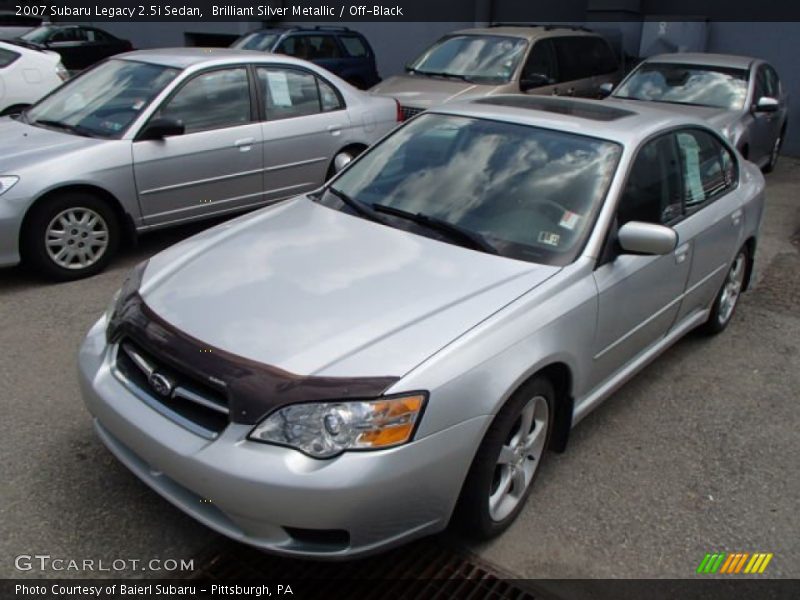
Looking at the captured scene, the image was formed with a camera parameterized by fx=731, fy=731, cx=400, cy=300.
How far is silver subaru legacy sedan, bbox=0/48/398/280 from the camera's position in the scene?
16.7 ft

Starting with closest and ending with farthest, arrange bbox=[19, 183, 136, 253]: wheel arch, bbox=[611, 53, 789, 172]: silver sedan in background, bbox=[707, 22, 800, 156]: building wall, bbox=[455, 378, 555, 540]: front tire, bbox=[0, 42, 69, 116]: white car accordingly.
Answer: bbox=[455, 378, 555, 540]: front tire
bbox=[19, 183, 136, 253]: wheel arch
bbox=[611, 53, 789, 172]: silver sedan in background
bbox=[0, 42, 69, 116]: white car
bbox=[707, 22, 800, 156]: building wall

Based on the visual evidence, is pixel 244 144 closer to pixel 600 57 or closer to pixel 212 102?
pixel 212 102

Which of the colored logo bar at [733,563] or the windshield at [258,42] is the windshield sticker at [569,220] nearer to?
the colored logo bar at [733,563]

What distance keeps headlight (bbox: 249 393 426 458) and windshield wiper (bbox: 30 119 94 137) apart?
3.99 metres

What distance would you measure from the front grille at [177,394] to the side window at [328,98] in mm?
4435

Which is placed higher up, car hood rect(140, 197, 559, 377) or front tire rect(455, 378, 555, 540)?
car hood rect(140, 197, 559, 377)

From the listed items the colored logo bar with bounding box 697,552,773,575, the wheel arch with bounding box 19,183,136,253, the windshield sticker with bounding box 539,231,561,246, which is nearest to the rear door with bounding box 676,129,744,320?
→ the windshield sticker with bounding box 539,231,561,246

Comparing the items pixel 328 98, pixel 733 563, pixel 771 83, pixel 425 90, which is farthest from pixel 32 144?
pixel 771 83

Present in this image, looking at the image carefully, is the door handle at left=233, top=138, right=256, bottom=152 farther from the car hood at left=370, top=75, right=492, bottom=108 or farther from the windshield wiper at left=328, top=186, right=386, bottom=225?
the car hood at left=370, top=75, right=492, bottom=108

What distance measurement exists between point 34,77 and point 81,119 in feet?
14.0

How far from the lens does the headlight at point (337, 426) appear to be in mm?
2328

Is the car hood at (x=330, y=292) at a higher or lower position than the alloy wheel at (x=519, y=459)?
higher

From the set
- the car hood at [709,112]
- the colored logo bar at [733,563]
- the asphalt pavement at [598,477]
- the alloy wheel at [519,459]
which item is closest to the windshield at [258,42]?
the car hood at [709,112]

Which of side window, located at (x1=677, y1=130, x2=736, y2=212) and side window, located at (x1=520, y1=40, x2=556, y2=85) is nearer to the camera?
side window, located at (x1=677, y1=130, x2=736, y2=212)
